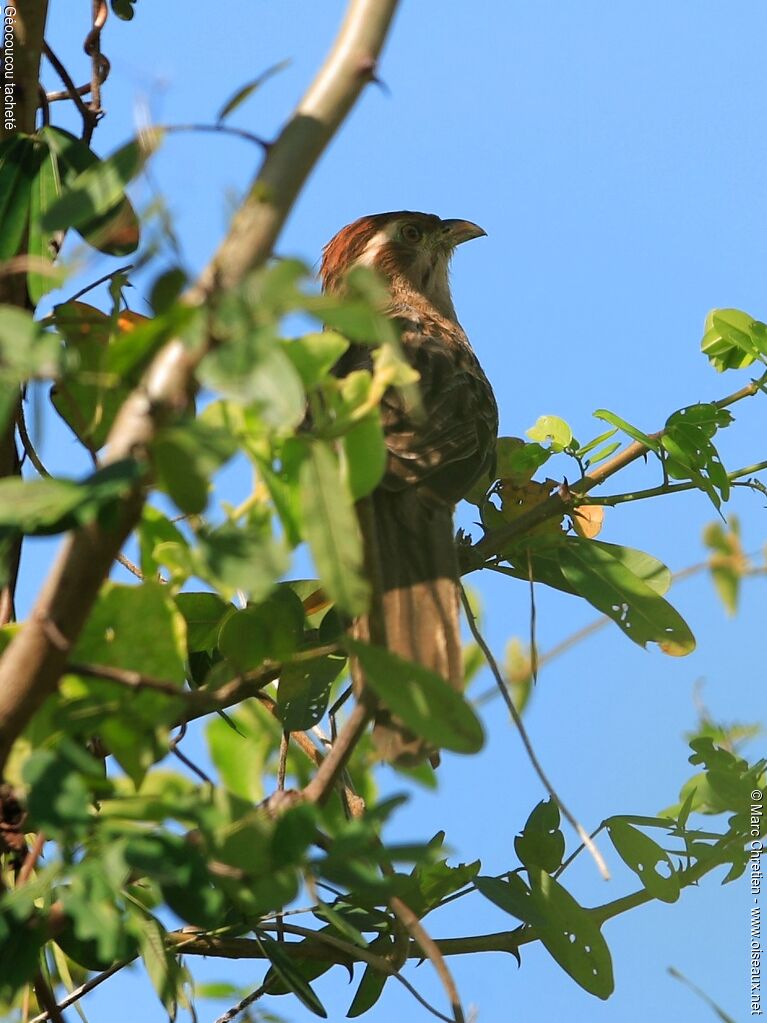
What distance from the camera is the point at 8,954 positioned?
1.70 meters

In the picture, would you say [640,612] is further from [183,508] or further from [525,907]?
[183,508]

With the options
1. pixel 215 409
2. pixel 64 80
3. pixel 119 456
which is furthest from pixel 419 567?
pixel 119 456

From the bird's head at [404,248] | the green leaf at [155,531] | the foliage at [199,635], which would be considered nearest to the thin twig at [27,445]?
the foliage at [199,635]

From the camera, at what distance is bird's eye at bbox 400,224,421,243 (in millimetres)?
6555

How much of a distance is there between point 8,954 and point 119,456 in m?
0.74

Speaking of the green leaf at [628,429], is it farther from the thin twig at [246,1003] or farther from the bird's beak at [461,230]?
the bird's beak at [461,230]

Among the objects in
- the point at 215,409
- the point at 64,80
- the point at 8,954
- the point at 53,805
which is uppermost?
the point at 64,80

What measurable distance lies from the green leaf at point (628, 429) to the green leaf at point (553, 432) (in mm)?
155

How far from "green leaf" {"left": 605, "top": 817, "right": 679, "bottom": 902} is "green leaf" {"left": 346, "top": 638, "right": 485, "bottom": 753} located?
3.97 feet

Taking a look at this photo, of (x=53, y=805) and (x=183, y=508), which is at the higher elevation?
(x=183, y=508)

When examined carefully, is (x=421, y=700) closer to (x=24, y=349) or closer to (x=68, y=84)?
(x=24, y=349)

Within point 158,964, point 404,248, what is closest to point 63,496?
point 158,964

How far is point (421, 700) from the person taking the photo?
63.2 inches

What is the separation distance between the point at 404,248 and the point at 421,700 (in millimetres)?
5200
